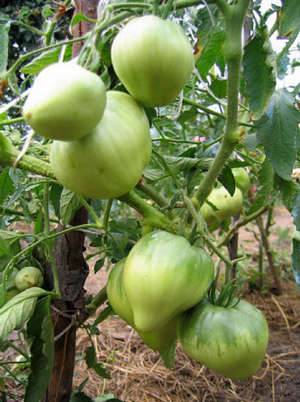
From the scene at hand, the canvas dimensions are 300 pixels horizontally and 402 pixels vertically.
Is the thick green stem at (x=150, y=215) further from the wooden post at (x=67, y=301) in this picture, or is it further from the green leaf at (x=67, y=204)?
the wooden post at (x=67, y=301)

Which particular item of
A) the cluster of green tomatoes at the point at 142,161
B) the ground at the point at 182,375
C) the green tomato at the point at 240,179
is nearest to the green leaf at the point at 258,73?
the cluster of green tomatoes at the point at 142,161

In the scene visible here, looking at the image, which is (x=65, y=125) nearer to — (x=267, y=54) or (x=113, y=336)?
(x=267, y=54)

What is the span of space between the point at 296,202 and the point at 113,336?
1139 mm

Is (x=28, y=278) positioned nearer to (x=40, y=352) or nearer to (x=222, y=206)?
(x=40, y=352)

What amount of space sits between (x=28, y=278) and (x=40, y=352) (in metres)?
0.12

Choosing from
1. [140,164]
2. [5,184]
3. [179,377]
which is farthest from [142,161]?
[179,377]

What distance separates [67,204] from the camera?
683 millimetres

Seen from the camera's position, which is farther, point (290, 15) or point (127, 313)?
point (127, 313)

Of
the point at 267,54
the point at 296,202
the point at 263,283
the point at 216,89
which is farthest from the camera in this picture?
the point at 263,283

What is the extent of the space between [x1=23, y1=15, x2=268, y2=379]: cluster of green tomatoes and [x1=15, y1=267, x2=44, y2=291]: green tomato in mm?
228

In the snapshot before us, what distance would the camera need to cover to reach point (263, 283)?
2.06 meters

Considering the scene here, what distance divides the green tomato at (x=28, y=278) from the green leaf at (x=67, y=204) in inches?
5.4

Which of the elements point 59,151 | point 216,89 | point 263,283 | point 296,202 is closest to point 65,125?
point 59,151

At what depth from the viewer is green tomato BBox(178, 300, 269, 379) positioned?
1.77 ft
